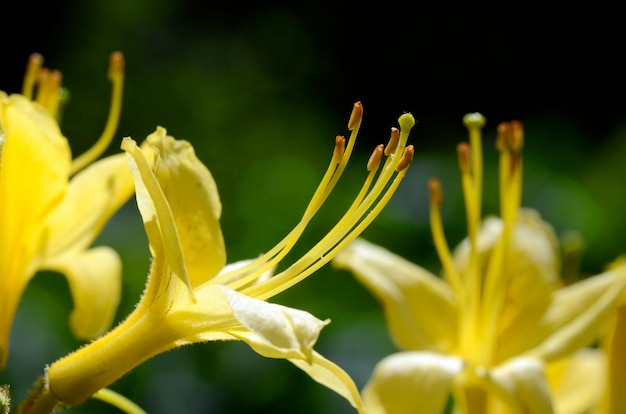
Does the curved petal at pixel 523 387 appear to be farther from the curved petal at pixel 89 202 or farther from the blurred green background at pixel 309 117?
the blurred green background at pixel 309 117

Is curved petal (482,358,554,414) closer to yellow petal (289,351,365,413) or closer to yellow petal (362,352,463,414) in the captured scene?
yellow petal (362,352,463,414)

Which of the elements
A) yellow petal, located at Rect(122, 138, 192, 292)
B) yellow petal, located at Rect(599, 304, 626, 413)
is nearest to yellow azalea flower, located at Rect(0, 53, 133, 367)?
yellow petal, located at Rect(122, 138, 192, 292)

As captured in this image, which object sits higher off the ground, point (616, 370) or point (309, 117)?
point (309, 117)

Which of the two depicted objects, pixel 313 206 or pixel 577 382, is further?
pixel 577 382

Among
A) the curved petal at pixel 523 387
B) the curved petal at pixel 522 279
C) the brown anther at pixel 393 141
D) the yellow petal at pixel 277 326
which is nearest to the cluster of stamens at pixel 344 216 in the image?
the brown anther at pixel 393 141

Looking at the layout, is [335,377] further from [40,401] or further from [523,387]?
[523,387]

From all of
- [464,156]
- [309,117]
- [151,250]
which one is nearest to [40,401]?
[151,250]
